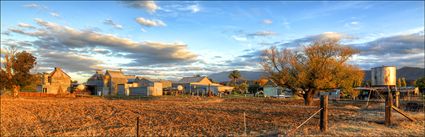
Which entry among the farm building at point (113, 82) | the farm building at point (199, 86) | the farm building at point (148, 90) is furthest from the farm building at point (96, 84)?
the farm building at point (199, 86)

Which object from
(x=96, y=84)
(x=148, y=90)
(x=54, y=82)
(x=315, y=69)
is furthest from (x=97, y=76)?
(x=315, y=69)

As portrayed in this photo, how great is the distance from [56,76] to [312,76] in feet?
183

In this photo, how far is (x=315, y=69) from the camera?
3148cm

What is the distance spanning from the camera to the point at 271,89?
64.8 metres

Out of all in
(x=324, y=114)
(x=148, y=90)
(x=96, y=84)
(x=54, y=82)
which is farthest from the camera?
(x=96, y=84)

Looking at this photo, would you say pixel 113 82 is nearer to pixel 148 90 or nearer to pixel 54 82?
pixel 54 82

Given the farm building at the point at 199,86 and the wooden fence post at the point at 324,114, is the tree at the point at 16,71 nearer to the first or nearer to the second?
the farm building at the point at 199,86

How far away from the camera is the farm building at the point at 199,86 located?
76.8m

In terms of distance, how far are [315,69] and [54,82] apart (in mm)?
56374

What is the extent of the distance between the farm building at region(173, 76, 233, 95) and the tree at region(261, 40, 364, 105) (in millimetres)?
40342

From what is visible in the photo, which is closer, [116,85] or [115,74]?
[116,85]

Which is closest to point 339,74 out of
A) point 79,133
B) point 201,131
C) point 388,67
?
point 388,67

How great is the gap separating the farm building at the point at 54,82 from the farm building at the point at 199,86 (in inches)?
951

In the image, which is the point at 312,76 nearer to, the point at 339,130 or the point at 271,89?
the point at 339,130
